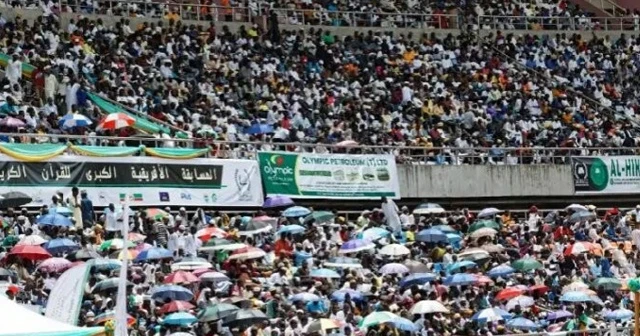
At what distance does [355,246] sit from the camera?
32.9 m

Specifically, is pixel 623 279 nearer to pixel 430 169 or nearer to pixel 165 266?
pixel 430 169

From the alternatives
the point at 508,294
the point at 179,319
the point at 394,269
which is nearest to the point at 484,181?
the point at 394,269

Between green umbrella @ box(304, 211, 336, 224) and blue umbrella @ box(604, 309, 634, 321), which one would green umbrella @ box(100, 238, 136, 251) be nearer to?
green umbrella @ box(304, 211, 336, 224)

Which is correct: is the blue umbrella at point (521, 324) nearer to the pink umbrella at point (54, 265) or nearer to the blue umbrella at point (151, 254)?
the blue umbrella at point (151, 254)

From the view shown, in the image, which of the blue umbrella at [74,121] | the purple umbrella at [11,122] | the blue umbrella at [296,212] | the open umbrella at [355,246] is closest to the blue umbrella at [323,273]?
the open umbrella at [355,246]

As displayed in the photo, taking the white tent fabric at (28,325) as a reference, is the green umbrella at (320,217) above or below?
below

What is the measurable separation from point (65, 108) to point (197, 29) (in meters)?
7.49

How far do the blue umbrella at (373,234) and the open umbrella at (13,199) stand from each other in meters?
6.28

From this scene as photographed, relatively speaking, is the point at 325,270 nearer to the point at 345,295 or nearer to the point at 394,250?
the point at 345,295

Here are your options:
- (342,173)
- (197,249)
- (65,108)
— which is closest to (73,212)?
(197,249)

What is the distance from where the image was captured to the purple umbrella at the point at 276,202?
36.3 metres

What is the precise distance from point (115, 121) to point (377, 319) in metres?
8.88

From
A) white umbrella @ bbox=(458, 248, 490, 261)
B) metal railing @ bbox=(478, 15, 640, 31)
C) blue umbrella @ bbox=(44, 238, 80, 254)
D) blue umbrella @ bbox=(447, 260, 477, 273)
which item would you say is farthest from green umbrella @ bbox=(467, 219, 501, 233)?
metal railing @ bbox=(478, 15, 640, 31)

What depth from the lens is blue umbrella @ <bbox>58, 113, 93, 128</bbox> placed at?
113 feet
